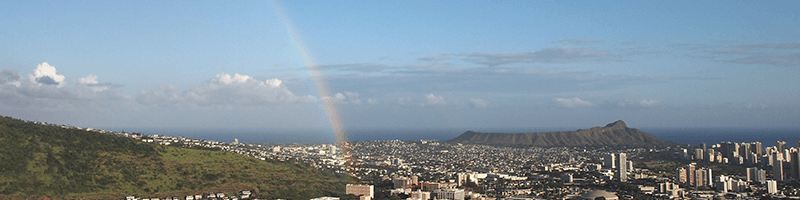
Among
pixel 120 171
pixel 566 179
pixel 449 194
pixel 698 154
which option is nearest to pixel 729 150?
pixel 698 154

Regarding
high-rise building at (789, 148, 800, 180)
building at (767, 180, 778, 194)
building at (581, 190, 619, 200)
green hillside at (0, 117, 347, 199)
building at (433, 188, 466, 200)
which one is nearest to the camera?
green hillside at (0, 117, 347, 199)

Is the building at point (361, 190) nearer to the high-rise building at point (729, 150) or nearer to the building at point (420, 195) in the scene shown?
the building at point (420, 195)

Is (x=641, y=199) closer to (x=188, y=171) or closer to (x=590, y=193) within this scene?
(x=590, y=193)

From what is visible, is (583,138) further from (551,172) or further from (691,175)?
(691,175)

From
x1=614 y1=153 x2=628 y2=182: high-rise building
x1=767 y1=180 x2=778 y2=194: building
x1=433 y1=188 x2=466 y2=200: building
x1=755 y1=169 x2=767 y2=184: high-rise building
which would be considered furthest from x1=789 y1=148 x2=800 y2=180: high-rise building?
x1=433 y1=188 x2=466 y2=200: building

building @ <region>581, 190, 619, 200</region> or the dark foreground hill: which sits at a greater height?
the dark foreground hill

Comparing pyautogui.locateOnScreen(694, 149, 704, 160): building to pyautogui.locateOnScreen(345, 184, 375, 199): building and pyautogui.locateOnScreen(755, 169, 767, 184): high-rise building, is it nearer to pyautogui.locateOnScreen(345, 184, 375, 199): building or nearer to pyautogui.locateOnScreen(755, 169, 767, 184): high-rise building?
pyautogui.locateOnScreen(755, 169, 767, 184): high-rise building

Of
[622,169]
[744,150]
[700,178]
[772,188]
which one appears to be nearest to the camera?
[772,188]
